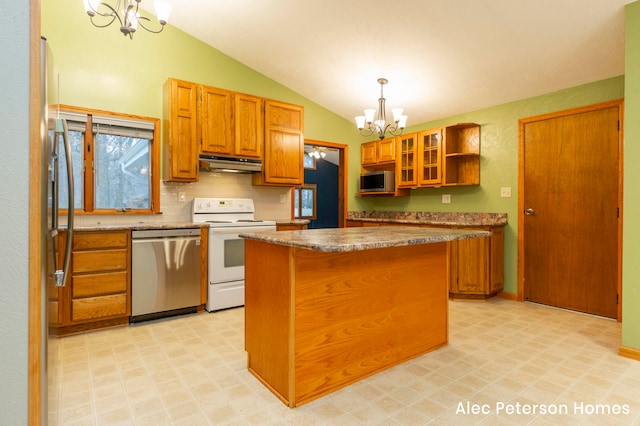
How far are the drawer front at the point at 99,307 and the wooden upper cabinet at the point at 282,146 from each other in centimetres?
201

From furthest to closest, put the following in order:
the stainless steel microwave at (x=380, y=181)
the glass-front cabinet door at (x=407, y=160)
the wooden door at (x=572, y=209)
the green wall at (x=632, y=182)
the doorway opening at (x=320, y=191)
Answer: the doorway opening at (x=320, y=191) → the stainless steel microwave at (x=380, y=181) → the glass-front cabinet door at (x=407, y=160) → the wooden door at (x=572, y=209) → the green wall at (x=632, y=182)

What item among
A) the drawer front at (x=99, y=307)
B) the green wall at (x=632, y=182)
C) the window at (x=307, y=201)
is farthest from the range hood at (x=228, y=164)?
the window at (x=307, y=201)

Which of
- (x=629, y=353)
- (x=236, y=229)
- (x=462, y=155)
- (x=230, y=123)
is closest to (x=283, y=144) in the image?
(x=230, y=123)

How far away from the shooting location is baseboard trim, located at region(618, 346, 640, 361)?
2439 millimetres

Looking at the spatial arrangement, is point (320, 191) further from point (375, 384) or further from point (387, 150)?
point (375, 384)

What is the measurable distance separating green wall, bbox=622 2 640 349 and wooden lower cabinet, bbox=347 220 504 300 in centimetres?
140

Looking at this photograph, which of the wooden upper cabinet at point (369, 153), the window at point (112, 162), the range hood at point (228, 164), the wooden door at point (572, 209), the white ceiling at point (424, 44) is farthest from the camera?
the wooden upper cabinet at point (369, 153)

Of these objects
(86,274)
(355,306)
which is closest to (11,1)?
(355,306)

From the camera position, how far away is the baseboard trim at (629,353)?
2439 mm

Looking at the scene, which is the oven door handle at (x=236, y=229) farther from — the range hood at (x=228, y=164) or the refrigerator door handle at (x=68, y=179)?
the refrigerator door handle at (x=68, y=179)

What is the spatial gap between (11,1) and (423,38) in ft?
10.4

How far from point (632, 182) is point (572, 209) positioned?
1.21 metres

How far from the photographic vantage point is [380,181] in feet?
17.0

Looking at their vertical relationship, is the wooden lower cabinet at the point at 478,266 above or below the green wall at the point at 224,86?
below
